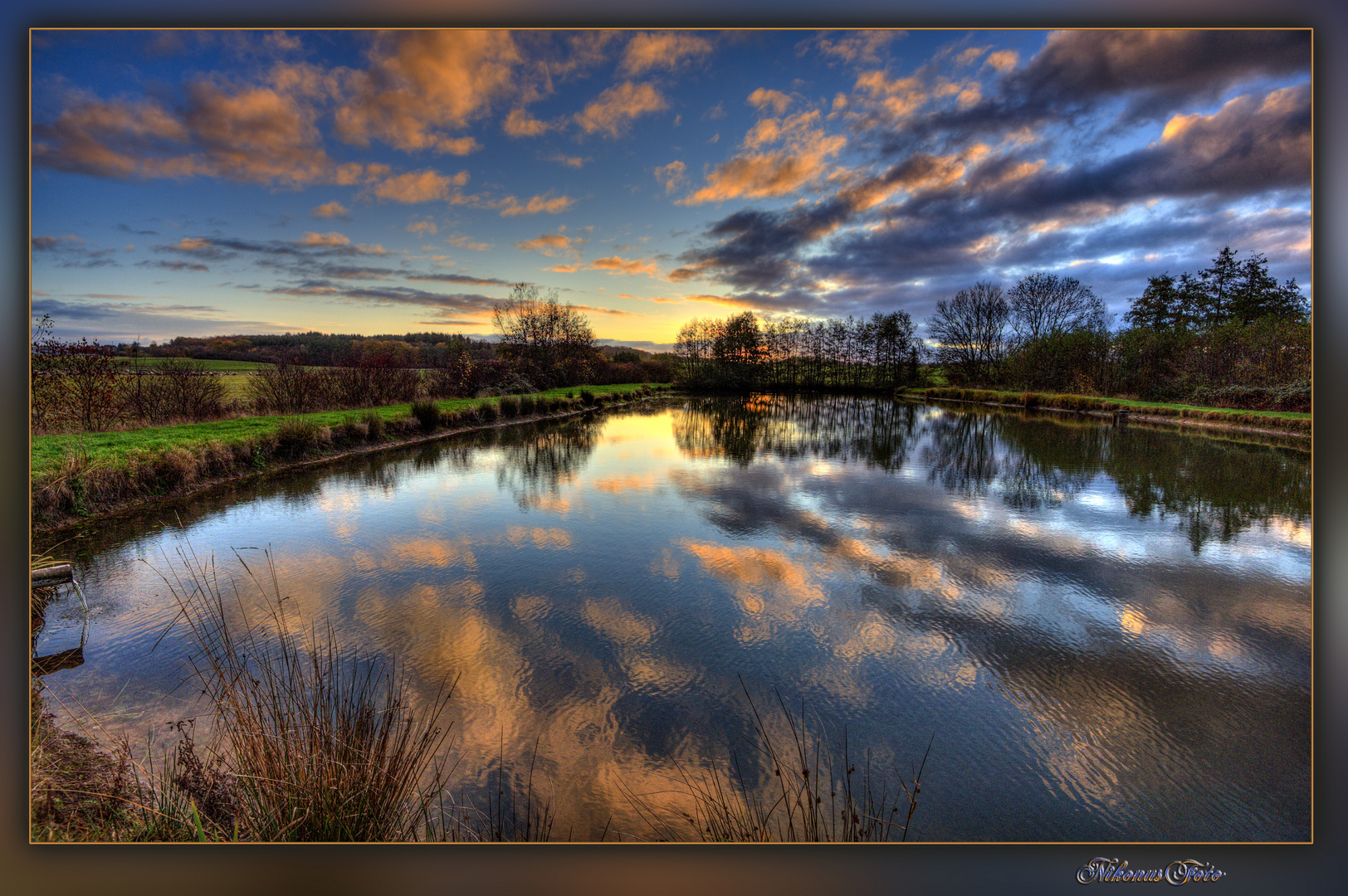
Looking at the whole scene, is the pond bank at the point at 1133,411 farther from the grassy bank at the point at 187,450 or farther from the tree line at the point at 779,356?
the grassy bank at the point at 187,450

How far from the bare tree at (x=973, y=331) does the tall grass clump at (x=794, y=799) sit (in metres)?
12.6

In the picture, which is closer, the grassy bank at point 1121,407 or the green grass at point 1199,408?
the green grass at point 1199,408

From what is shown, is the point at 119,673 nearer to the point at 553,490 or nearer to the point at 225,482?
the point at 553,490

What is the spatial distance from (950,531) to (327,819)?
6734mm

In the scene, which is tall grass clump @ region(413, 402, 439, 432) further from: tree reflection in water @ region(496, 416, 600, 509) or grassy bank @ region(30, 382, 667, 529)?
tree reflection in water @ region(496, 416, 600, 509)

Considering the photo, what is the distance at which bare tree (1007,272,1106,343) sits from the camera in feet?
30.7

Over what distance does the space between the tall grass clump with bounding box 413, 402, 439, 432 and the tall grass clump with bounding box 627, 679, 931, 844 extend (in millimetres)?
14307

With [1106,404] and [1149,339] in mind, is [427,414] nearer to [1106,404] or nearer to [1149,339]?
[1149,339]

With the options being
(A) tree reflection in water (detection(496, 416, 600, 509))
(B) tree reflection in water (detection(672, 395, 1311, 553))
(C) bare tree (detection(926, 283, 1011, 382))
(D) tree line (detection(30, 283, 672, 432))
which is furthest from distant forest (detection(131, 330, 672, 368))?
(C) bare tree (detection(926, 283, 1011, 382))

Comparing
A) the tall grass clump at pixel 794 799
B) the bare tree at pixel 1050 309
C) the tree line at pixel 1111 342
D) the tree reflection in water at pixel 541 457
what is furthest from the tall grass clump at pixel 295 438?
the bare tree at pixel 1050 309

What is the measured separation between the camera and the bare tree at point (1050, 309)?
9.35m

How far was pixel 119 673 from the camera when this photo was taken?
10.3 ft

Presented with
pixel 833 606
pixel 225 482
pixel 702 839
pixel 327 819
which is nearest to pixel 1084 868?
pixel 702 839

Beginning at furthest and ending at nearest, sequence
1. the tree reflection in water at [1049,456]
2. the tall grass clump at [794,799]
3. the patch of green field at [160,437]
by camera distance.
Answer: the tree reflection in water at [1049,456]
the patch of green field at [160,437]
the tall grass clump at [794,799]
